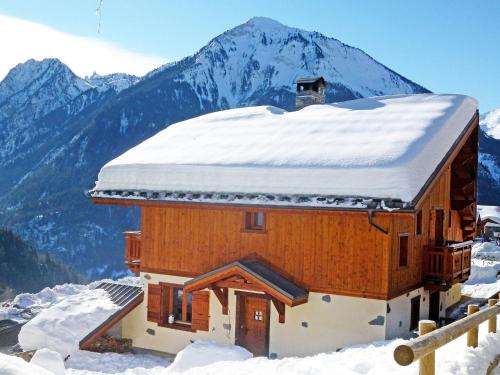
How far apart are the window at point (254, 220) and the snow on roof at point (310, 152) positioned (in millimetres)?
950

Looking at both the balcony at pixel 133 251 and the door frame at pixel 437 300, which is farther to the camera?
the balcony at pixel 133 251

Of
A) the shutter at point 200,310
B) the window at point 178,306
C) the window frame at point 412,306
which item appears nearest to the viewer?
the window frame at point 412,306

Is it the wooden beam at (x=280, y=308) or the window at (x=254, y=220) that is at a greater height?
the window at (x=254, y=220)

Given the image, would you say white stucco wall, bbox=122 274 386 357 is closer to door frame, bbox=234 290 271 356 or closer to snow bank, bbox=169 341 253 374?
door frame, bbox=234 290 271 356

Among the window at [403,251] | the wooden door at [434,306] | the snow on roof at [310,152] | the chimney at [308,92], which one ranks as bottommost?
the wooden door at [434,306]

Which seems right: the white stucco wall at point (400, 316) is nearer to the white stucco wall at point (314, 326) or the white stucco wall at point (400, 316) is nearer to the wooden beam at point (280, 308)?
the white stucco wall at point (314, 326)

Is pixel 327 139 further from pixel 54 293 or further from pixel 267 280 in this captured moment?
pixel 54 293

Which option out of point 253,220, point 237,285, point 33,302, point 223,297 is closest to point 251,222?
point 253,220

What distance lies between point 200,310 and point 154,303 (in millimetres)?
1725

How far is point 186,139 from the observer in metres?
17.7

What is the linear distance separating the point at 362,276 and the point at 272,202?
8.84 feet

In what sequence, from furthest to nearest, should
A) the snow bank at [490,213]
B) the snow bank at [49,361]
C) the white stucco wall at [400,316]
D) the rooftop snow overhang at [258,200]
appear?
the snow bank at [490,213], the white stucco wall at [400,316], the rooftop snow overhang at [258,200], the snow bank at [49,361]

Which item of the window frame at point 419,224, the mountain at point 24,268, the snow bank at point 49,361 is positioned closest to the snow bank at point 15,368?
the snow bank at point 49,361

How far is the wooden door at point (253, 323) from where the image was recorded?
14125 millimetres
